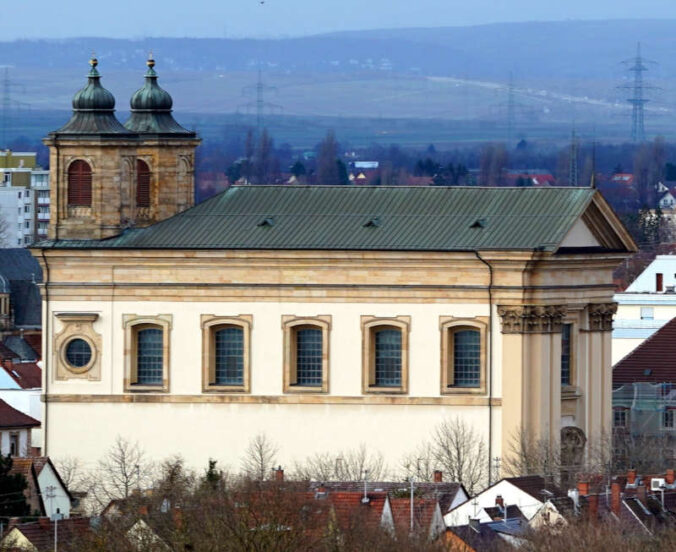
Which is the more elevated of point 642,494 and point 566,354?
point 566,354

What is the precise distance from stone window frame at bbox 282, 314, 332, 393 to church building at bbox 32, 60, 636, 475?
0.17 feet

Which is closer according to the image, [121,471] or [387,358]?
[121,471]

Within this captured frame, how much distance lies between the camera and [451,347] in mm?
103250

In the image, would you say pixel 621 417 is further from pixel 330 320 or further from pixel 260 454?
pixel 260 454

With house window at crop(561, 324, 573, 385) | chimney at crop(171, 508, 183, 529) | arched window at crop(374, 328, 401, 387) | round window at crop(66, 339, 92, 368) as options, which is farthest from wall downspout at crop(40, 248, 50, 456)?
chimney at crop(171, 508, 183, 529)

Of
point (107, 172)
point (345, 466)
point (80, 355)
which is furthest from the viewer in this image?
point (107, 172)

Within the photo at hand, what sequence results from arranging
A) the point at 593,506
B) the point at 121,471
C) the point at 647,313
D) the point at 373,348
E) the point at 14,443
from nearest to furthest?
the point at 593,506 < the point at 121,471 < the point at 373,348 < the point at 14,443 < the point at 647,313

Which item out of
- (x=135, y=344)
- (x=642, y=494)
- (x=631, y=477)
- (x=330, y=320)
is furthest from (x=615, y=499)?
(x=135, y=344)

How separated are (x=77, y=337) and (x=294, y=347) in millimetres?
5963

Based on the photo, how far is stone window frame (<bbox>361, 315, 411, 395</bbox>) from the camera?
104m

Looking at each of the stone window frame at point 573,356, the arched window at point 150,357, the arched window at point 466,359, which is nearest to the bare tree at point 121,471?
the arched window at point 150,357

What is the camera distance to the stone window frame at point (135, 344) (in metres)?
105

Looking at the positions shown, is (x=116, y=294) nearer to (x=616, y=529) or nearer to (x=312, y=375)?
(x=312, y=375)

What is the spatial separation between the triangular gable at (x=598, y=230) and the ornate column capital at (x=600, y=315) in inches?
61.9
